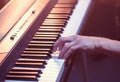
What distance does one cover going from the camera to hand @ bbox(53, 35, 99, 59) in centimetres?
120

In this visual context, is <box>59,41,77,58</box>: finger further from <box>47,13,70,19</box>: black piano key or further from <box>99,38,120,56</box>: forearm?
<box>47,13,70,19</box>: black piano key

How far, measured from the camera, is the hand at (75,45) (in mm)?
1197

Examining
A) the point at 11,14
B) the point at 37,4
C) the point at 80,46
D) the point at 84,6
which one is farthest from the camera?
the point at 84,6

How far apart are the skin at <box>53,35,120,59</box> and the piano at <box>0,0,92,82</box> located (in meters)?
0.05

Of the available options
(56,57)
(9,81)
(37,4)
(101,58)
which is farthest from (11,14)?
(101,58)

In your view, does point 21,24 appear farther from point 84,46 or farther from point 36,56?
point 84,46

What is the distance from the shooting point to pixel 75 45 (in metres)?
1.21

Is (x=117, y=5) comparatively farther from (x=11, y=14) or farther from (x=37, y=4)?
(x=11, y=14)

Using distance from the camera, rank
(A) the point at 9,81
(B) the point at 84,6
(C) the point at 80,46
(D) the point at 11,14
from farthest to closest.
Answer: (B) the point at 84,6
(D) the point at 11,14
(C) the point at 80,46
(A) the point at 9,81

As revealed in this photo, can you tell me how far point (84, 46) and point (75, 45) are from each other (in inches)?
1.5

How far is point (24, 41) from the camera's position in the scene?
1.31 meters

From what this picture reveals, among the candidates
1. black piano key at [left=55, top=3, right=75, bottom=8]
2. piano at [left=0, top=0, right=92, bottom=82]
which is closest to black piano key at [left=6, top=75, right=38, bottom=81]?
piano at [left=0, top=0, right=92, bottom=82]

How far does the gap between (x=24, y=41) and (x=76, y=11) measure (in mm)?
553

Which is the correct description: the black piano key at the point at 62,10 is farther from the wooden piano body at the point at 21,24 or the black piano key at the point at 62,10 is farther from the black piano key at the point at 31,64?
the black piano key at the point at 31,64
